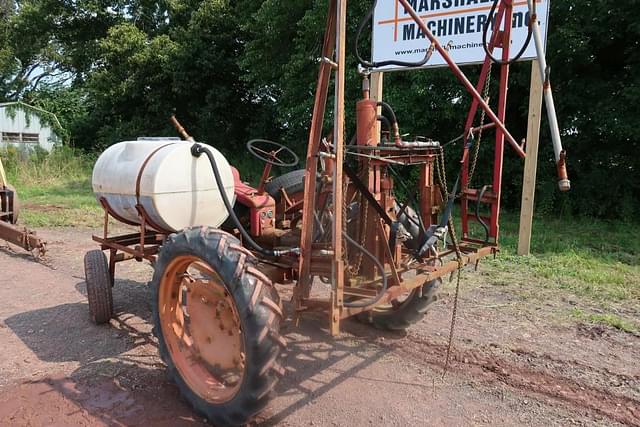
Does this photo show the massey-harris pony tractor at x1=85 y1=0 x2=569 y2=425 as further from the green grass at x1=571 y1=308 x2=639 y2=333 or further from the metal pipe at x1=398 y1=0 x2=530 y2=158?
the green grass at x1=571 y1=308 x2=639 y2=333

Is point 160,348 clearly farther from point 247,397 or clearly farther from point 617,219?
point 617,219

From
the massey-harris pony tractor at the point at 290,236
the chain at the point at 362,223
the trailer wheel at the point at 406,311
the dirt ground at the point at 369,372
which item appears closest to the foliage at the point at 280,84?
the dirt ground at the point at 369,372

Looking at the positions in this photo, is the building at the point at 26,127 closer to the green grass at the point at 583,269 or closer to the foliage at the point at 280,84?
the foliage at the point at 280,84

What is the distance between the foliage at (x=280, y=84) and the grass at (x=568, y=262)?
128 cm

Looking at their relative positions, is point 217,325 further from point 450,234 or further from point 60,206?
point 60,206

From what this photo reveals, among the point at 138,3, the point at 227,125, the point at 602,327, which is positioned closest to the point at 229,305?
the point at 602,327

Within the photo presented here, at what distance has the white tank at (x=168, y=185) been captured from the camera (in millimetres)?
3924

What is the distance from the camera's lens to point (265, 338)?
2697 mm

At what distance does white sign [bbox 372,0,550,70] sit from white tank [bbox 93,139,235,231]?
3.87 metres

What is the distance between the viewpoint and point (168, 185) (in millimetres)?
3928

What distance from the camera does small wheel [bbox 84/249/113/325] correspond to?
14.7ft

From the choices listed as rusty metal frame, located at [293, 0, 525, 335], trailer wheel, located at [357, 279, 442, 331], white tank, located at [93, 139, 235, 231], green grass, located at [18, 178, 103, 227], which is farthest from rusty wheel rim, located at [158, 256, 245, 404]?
green grass, located at [18, 178, 103, 227]

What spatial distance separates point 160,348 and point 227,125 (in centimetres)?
1499

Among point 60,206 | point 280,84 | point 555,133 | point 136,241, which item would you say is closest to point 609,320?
point 555,133
